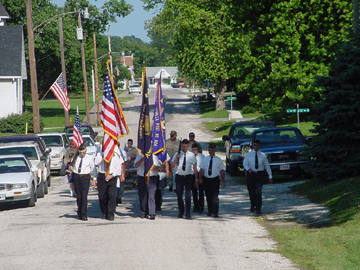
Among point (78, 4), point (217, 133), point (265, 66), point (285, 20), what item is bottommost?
point (217, 133)

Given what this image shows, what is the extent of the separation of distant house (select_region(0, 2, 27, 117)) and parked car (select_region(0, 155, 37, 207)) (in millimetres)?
30539

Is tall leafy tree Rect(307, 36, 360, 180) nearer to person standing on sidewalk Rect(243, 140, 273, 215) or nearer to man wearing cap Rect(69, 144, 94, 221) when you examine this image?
person standing on sidewalk Rect(243, 140, 273, 215)

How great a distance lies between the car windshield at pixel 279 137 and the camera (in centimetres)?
2211

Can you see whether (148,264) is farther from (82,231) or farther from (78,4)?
(78,4)

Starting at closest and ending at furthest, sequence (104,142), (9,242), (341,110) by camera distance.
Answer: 1. (9,242)
2. (104,142)
3. (341,110)

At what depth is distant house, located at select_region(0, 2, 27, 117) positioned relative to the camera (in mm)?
48344

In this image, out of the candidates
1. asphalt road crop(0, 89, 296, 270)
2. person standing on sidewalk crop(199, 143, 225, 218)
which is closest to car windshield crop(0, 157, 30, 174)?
asphalt road crop(0, 89, 296, 270)

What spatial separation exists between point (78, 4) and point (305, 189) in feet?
163

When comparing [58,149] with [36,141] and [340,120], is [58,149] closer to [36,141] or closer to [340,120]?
[36,141]

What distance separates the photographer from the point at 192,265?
31.7 ft

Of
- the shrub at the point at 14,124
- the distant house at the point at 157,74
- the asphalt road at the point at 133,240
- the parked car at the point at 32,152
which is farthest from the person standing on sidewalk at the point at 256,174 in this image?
the distant house at the point at 157,74

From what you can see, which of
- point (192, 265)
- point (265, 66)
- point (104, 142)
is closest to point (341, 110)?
point (104, 142)

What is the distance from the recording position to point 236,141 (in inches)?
968

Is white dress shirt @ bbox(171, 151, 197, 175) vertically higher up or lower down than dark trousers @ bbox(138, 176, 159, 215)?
higher up
